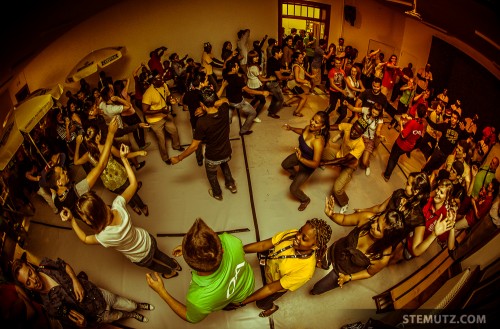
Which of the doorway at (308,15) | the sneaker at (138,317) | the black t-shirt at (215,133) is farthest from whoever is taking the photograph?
the doorway at (308,15)

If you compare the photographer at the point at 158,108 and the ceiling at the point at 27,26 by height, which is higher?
the ceiling at the point at 27,26

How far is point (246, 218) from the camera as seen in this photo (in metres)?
5.42

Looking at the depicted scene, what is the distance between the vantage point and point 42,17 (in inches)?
155

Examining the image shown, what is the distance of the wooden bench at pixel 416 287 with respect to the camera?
13.1 ft

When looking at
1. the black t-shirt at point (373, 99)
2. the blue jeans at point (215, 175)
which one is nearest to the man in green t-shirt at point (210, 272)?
the blue jeans at point (215, 175)

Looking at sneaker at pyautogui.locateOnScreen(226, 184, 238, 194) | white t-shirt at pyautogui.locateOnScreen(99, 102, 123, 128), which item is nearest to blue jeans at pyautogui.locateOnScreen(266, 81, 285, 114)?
sneaker at pyautogui.locateOnScreen(226, 184, 238, 194)

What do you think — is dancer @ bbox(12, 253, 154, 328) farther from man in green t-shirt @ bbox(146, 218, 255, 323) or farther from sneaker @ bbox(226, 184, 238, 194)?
sneaker @ bbox(226, 184, 238, 194)

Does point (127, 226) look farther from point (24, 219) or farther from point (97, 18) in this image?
point (97, 18)

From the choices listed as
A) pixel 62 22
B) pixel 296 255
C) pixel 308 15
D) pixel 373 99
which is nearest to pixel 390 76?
pixel 373 99

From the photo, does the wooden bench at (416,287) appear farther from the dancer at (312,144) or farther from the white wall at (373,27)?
the white wall at (373,27)

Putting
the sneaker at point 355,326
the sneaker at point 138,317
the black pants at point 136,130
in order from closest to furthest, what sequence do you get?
the sneaker at point 355,326
the sneaker at point 138,317
the black pants at point 136,130

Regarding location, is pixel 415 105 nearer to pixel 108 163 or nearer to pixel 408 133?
pixel 408 133

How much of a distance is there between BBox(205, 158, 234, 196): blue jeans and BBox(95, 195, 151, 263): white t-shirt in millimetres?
1740

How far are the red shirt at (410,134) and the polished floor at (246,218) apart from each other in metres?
0.83
